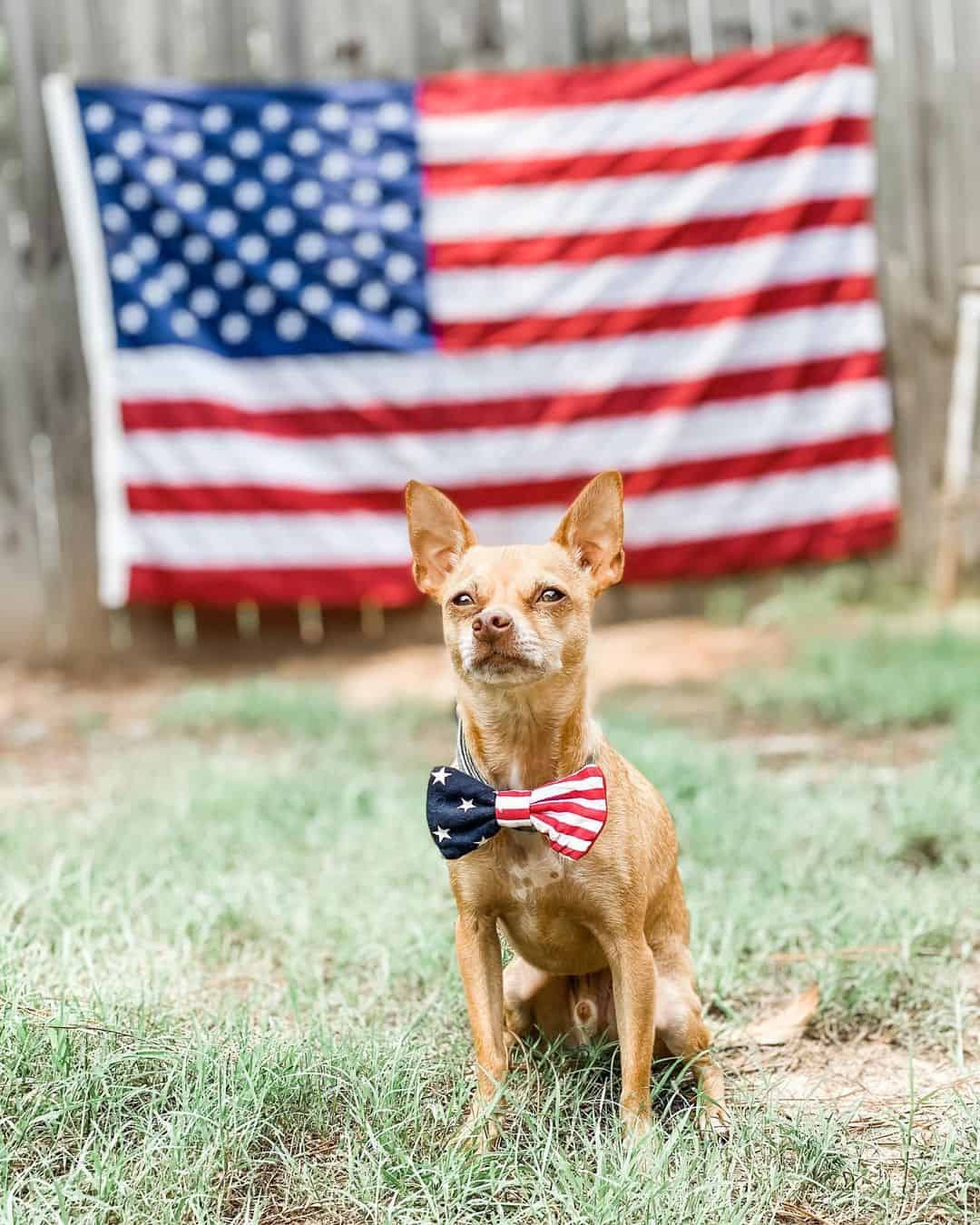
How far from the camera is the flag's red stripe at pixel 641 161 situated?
19.9 feet

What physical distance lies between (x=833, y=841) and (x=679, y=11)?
14.7 feet

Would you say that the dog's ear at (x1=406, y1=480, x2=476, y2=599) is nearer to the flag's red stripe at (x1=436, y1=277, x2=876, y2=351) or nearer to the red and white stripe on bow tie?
the red and white stripe on bow tie

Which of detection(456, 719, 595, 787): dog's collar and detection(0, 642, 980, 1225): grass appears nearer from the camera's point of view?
detection(0, 642, 980, 1225): grass

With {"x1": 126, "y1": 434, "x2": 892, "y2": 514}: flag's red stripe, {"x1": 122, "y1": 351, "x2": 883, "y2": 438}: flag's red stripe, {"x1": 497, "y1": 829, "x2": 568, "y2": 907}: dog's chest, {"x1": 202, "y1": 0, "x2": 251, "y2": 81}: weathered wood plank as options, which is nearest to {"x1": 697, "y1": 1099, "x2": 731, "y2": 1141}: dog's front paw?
{"x1": 497, "y1": 829, "x2": 568, "y2": 907}: dog's chest

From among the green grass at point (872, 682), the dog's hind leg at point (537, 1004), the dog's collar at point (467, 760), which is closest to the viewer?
the dog's collar at point (467, 760)

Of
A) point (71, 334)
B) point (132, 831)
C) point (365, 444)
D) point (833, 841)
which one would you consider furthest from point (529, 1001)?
point (71, 334)

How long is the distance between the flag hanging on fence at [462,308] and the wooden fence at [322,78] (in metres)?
0.15

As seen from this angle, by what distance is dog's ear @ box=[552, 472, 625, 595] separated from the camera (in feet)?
7.06

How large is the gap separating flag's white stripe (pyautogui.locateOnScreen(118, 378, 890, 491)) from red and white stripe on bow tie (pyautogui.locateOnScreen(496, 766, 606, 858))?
428 cm

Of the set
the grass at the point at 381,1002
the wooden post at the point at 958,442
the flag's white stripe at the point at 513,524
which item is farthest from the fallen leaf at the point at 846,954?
the wooden post at the point at 958,442

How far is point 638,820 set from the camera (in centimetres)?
213

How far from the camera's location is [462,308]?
6125 millimetres

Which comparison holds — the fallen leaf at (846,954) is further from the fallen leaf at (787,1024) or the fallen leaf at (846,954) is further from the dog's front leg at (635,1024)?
the dog's front leg at (635,1024)

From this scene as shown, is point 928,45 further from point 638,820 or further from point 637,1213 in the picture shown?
point 637,1213
